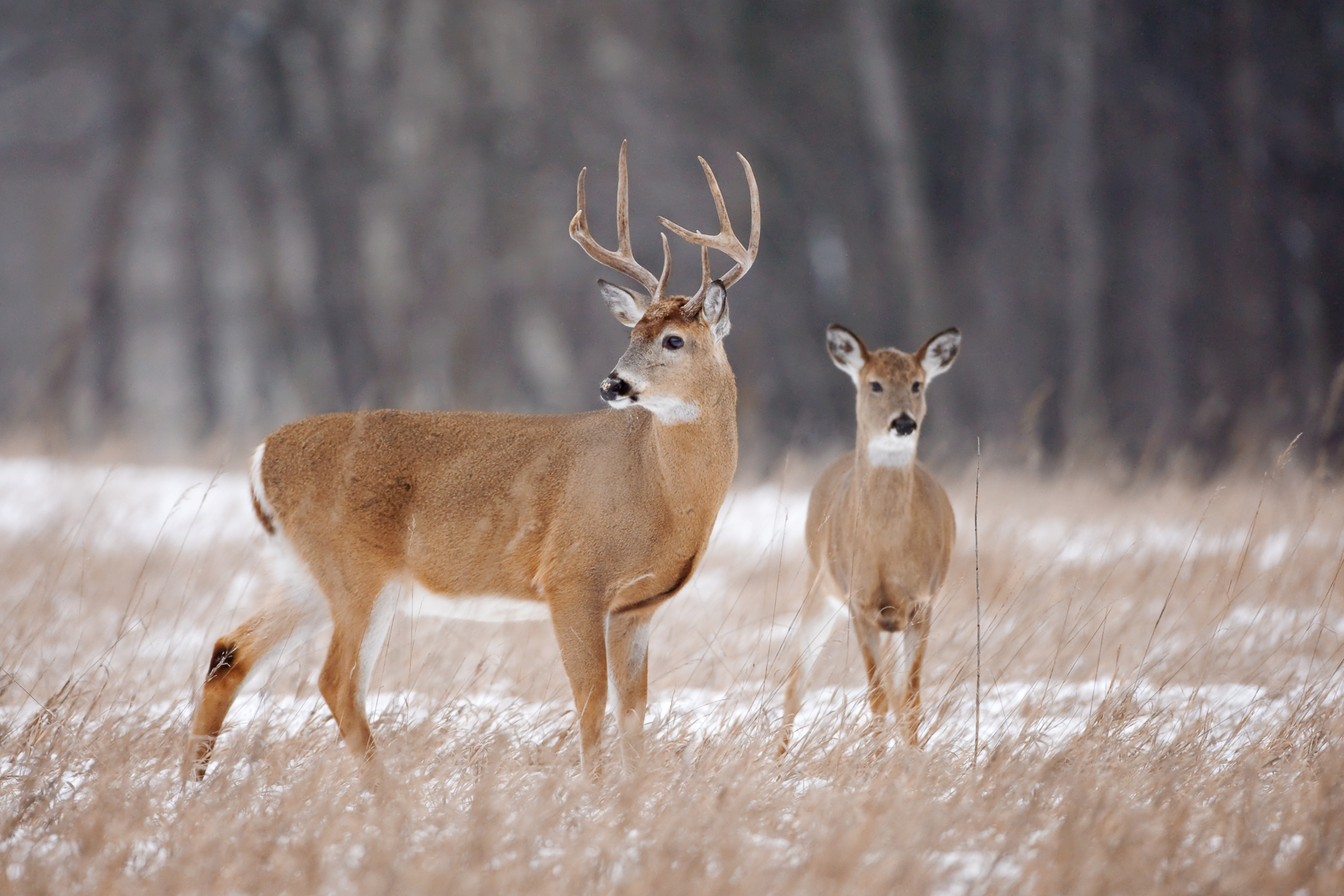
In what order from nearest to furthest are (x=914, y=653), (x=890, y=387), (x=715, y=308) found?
(x=715, y=308), (x=914, y=653), (x=890, y=387)

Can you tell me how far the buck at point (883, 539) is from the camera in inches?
150

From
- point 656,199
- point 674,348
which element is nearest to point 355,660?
point 674,348

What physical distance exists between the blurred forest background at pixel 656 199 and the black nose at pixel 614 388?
905cm

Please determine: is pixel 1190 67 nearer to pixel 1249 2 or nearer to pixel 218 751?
pixel 1249 2

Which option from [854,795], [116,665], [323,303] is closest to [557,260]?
[323,303]

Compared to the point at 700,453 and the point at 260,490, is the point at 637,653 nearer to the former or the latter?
the point at 700,453

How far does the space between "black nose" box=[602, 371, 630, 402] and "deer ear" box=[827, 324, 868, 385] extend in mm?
1333

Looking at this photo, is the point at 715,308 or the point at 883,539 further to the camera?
the point at 883,539

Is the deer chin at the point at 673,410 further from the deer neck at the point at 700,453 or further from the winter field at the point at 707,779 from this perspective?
the winter field at the point at 707,779

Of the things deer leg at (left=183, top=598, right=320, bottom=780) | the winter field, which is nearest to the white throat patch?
the winter field

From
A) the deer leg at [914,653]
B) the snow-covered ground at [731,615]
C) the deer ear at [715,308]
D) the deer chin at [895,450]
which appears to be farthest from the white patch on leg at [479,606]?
the deer chin at [895,450]

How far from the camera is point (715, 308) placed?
365 centimetres

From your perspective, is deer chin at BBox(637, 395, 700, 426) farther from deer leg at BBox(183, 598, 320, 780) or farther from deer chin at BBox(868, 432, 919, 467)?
deer leg at BBox(183, 598, 320, 780)

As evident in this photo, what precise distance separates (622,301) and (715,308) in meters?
0.51
